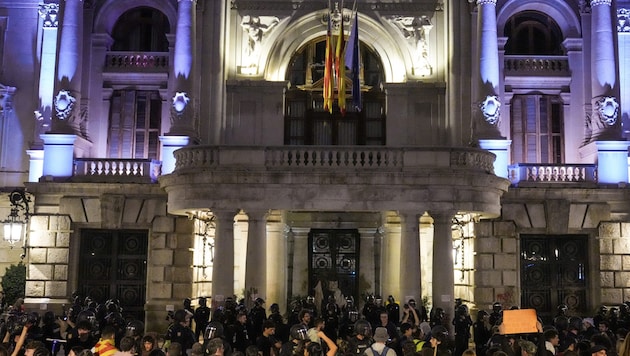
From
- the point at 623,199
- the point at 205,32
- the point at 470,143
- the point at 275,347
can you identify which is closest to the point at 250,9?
the point at 205,32

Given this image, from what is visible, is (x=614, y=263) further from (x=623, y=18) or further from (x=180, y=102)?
(x=180, y=102)

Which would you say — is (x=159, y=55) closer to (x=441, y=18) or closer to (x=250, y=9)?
(x=250, y=9)

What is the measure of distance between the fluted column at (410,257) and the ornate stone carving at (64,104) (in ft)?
43.9

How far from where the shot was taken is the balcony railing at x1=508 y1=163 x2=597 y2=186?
29.4 metres

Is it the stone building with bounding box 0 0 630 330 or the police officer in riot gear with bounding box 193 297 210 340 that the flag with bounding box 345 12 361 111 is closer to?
the stone building with bounding box 0 0 630 330

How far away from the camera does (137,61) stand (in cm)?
3150

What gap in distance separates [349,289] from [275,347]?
1741cm

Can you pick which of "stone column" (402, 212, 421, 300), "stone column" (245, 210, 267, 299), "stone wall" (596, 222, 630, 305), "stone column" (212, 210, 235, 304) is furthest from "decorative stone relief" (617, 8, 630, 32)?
"stone column" (212, 210, 235, 304)

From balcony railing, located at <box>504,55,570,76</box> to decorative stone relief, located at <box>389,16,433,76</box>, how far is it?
128 inches

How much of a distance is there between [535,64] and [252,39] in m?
11.5

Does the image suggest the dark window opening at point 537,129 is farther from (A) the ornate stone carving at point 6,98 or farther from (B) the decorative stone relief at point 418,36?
(A) the ornate stone carving at point 6,98

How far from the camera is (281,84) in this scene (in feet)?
103

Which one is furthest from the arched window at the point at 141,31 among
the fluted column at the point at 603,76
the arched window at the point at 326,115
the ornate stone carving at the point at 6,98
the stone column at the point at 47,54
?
the fluted column at the point at 603,76

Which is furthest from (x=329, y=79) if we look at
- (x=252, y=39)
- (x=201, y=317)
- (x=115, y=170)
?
(x=201, y=317)
